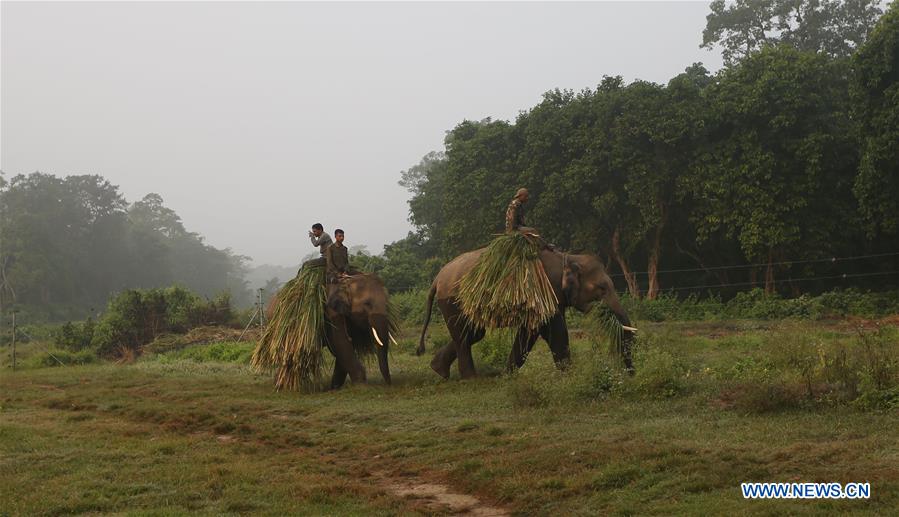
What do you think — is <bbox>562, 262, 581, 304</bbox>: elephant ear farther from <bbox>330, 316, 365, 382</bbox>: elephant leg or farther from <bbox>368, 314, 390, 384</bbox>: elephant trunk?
<bbox>330, 316, 365, 382</bbox>: elephant leg

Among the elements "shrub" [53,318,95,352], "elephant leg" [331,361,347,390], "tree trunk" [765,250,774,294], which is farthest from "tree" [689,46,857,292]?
"shrub" [53,318,95,352]

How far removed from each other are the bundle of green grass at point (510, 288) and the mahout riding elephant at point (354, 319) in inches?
72.0

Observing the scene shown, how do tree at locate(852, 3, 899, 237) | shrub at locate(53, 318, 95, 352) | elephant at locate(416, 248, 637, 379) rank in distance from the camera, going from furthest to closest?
1. shrub at locate(53, 318, 95, 352)
2. tree at locate(852, 3, 899, 237)
3. elephant at locate(416, 248, 637, 379)

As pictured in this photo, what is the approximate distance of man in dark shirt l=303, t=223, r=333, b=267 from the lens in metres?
14.7

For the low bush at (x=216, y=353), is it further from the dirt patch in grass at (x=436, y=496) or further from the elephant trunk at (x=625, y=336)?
the dirt patch in grass at (x=436, y=496)

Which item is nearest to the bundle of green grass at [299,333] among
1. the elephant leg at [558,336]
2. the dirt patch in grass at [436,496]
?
the elephant leg at [558,336]

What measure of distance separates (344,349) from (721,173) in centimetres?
1830

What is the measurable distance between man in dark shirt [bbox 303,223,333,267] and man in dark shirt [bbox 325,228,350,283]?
26 cm

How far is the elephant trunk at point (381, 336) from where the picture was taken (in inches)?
547

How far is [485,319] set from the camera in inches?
486

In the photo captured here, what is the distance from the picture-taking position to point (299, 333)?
45.8 ft

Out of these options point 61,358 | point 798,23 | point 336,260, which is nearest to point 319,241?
point 336,260

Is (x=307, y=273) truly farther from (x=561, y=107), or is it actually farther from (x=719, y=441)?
(x=561, y=107)

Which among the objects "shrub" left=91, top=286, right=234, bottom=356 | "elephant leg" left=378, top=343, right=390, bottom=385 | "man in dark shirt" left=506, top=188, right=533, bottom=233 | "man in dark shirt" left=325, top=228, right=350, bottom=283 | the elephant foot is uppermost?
"man in dark shirt" left=506, top=188, right=533, bottom=233
